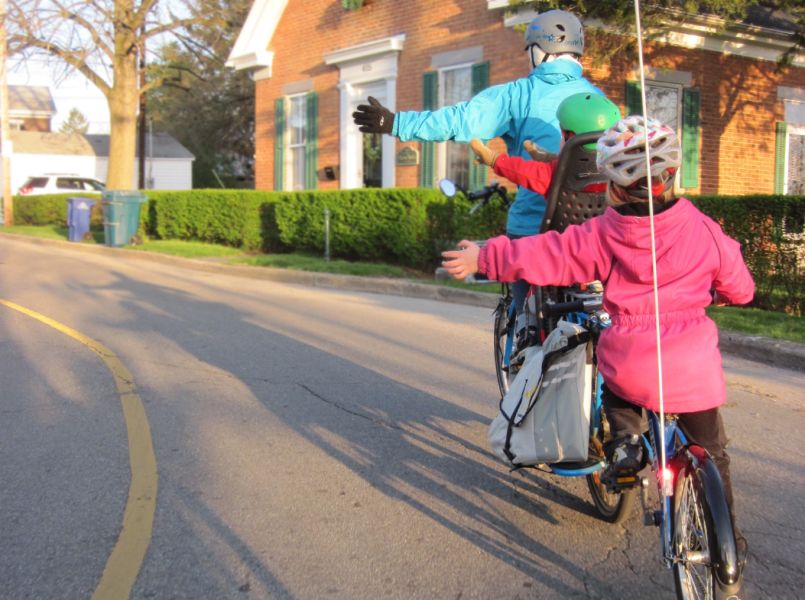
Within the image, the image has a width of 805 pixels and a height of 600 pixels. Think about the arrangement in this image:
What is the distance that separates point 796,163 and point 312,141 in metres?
10.6

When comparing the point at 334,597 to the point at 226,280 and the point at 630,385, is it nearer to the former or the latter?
the point at 630,385

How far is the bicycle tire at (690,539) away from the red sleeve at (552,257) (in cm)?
77

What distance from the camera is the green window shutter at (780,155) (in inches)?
677

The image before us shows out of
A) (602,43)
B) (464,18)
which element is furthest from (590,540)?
(464,18)

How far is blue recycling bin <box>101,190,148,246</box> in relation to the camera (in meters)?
21.4

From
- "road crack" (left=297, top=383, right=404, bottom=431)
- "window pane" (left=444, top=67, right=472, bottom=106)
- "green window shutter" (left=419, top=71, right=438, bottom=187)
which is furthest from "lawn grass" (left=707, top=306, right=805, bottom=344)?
"green window shutter" (left=419, top=71, right=438, bottom=187)

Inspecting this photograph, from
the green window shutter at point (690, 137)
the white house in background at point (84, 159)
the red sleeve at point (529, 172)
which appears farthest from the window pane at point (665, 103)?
the white house in background at point (84, 159)

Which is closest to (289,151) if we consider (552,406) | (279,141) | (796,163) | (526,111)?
(279,141)

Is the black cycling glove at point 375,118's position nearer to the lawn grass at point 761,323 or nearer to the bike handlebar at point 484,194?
the bike handlebar at point 484,194

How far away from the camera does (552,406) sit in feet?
11.2

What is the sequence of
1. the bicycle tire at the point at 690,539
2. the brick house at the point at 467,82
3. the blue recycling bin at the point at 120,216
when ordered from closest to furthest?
the bicycle tire at the point at 690,539 < the brick house at the point at 467,82 < the blue recycling bin at the point at 120,216

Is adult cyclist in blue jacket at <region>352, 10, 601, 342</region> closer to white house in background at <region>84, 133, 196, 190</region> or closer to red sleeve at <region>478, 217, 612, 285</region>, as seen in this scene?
red sleeve at <region>478, 217, 612, 285</region>

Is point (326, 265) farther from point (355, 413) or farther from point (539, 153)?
point (539, 153)

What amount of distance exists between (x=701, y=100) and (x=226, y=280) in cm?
950
